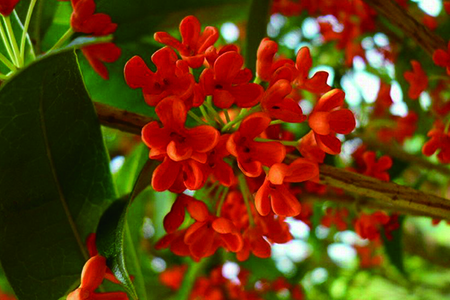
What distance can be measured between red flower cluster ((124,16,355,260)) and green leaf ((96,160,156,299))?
69mm

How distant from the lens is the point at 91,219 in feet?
3.00

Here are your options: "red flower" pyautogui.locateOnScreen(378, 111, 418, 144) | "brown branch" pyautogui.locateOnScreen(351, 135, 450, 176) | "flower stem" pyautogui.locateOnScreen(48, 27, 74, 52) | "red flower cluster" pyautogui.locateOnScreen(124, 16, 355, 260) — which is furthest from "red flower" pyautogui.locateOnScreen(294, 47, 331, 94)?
"red flower" pyautogui.locateOnScreen(378, 111, 418, 144)

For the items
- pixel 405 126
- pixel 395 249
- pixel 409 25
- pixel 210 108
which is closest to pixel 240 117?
pixel 210 108

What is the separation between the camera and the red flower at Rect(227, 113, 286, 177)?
0.74 meters

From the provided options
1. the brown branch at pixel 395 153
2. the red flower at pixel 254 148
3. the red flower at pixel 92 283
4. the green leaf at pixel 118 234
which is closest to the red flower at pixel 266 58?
the red flower at pixel 254 148

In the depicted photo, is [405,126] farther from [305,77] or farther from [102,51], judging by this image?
[102,51]

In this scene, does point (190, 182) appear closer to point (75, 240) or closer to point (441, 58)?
point (75, 240)

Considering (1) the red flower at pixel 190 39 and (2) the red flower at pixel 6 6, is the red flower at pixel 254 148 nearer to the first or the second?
(1) the red flower at pixel 190 39

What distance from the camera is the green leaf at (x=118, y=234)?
0.70 metres

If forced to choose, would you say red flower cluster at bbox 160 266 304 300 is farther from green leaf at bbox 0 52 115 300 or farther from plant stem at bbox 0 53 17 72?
plant stem at bbox 0 53 17 72

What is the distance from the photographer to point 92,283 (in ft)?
2.30

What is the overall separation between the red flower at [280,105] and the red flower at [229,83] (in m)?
0.02

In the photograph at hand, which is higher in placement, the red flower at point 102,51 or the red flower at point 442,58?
the red flower at point 102,51

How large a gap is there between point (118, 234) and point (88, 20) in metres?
0.34
